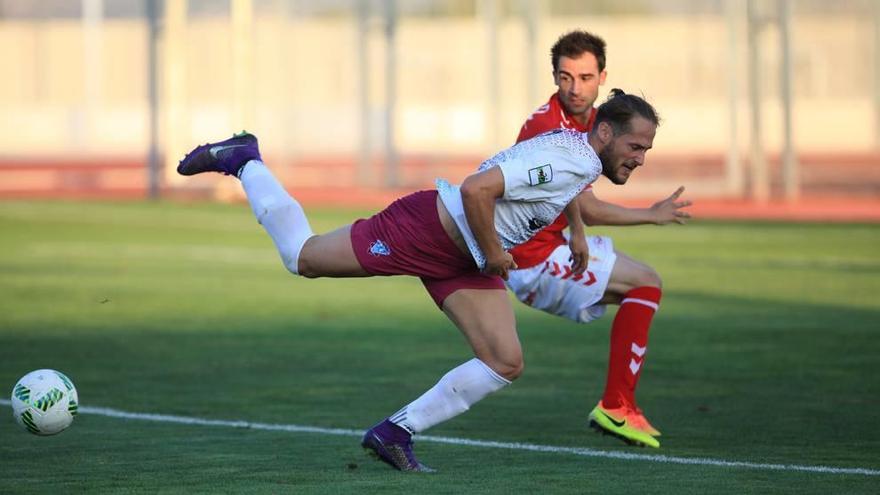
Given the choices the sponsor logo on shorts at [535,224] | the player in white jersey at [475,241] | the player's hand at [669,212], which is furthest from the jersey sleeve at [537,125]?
the sponsor logo on shorts at [535,224]

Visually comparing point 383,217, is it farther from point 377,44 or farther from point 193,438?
point 377,44

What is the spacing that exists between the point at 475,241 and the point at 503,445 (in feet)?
4.54

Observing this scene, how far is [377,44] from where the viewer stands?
1826 inches

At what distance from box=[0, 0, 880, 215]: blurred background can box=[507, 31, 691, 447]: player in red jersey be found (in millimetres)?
24212

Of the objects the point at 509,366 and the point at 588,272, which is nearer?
the point at 509,366

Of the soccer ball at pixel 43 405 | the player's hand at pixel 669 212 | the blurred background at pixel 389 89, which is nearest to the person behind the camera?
the soccer ball at pixel 43 405

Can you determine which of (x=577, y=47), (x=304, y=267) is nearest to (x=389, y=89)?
(x=577, y=47)

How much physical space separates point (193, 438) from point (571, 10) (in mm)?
38420

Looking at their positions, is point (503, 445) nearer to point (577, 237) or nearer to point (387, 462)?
point (387, 462)

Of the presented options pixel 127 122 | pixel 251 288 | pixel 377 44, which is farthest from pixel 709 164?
pixel 251 288

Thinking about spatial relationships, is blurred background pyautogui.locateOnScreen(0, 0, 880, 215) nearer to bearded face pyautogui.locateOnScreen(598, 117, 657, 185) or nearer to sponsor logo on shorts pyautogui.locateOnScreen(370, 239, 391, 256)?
bearded face pyautogui.locateOnScreen(598, 117, 657, 185)

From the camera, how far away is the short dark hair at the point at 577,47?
869 centimetres

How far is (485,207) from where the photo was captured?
7094mm

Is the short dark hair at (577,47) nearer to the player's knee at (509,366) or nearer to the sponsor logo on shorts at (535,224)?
the sponsor logo on shorts at (535,224)
